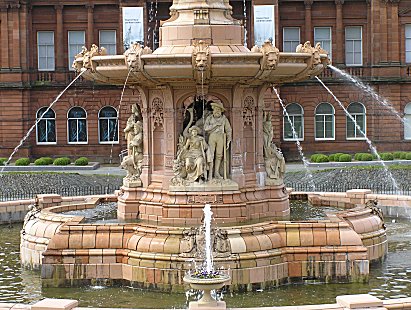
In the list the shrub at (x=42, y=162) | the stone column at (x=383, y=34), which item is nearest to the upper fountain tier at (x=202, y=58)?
the shrub at (x=42, y=162)

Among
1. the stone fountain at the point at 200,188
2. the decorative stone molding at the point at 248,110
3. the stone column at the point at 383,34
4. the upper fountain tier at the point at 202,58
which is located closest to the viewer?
the stone fountain at the point at 200,188

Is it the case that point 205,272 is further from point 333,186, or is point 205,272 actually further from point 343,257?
point 333,186

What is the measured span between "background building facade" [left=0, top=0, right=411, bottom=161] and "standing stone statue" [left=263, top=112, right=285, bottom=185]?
147ft

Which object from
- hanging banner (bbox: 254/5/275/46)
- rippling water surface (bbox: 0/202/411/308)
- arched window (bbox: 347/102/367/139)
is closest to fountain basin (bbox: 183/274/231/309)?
rippling water surface (bbox: 0/202/411/308)

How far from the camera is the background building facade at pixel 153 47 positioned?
246ft

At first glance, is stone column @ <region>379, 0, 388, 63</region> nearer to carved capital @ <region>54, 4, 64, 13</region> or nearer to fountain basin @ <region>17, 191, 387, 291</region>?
carved capital @ <region>54, 4, 64, 13</region>

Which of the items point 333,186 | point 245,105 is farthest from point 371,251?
point 333,186

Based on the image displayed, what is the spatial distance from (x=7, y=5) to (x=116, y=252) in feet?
168

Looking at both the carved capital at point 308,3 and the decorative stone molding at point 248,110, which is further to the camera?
the carved capital at point 308,3

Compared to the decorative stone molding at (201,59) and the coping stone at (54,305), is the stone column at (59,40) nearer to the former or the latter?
the decorative stone molding at (201,59)

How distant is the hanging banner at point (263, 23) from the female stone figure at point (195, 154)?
147ft

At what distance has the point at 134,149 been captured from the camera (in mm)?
29266

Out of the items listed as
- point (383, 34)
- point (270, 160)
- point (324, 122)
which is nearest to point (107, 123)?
point (324, 122)

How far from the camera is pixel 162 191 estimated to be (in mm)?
28172
